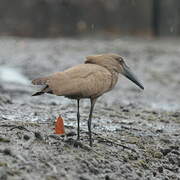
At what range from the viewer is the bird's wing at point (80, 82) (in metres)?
5.12

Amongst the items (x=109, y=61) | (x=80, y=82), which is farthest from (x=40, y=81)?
(x=109, y=61)

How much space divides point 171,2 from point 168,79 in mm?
5631

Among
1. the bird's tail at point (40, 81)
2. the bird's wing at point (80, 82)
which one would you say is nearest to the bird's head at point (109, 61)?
the bird's wing at point (80, 82)

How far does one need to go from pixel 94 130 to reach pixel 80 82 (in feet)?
4.89

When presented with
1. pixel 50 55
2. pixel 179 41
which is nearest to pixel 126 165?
pixel 50 55

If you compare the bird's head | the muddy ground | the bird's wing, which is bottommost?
the muddy ground

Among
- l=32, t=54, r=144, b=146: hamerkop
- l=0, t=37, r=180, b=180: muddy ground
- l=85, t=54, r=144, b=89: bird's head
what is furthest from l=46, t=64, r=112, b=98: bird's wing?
l=0, t=37, r=180, b=180: muddy ground

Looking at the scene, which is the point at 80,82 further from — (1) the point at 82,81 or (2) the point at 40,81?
(2) the point at 40,81

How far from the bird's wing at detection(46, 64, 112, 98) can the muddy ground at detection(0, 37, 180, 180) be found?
472 millimetres

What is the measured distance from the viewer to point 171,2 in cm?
1797

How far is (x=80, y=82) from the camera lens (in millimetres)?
5172

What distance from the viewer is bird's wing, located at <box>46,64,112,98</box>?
5125mm

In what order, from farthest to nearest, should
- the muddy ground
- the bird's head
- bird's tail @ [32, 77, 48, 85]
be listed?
the bird's head, bird's tail @ [32, 77, 48, 85], the muddy ground

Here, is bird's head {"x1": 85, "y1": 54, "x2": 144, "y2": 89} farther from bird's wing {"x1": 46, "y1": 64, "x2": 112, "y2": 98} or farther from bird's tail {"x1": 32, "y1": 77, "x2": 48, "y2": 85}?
bird's tail {"x1": 32, "y1": 77, "x2": 48, "y2": 85}
